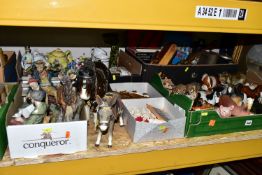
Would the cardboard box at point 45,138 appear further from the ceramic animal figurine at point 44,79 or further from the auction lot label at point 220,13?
the auction lot label at point 220,13

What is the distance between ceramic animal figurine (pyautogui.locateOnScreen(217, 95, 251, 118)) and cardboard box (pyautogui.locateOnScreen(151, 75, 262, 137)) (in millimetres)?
21

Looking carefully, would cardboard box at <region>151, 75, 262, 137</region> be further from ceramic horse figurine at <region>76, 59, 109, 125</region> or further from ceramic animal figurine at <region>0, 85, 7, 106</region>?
ceramic animal figurine at <region>0, 85, 7, 106</region>

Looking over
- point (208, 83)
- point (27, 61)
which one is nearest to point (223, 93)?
point (208, 83)

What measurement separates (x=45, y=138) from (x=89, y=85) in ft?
0.56

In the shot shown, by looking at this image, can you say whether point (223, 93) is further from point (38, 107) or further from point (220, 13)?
point (38, 107)

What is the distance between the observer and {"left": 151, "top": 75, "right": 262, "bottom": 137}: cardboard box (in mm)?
755

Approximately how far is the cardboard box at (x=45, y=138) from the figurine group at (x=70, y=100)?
0.14 feet

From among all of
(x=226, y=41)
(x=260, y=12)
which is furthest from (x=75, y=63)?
(x=226, y=41)

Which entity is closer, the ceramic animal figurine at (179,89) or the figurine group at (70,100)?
the figurine group at (70,100)

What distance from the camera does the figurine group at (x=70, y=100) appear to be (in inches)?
26.7

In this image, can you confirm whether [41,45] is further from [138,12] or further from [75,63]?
Result: [138,12]

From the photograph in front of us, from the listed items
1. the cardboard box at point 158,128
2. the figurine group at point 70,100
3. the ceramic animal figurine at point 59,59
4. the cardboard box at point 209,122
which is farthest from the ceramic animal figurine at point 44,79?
the cardboard box at point 209,122

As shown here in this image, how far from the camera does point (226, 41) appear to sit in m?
1.32

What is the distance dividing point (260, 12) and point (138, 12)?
313 millimetres
